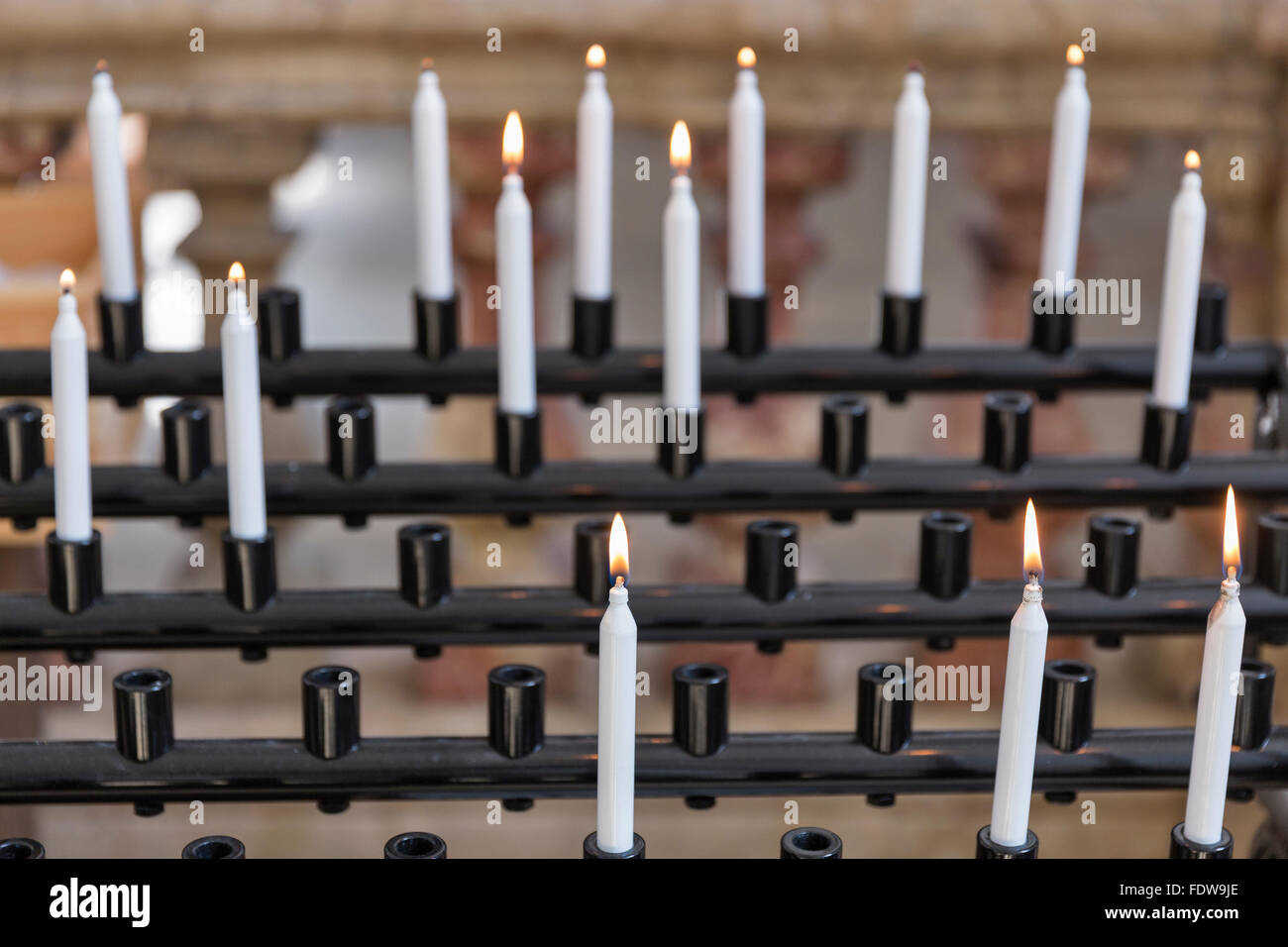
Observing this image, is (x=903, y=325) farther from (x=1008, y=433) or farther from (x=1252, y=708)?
(x=1252, y=708)

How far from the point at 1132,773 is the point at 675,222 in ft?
1.44

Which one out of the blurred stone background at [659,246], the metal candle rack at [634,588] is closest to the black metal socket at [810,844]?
the metal candle rack at [634,588]

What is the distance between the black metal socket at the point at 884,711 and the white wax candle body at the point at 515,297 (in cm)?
28

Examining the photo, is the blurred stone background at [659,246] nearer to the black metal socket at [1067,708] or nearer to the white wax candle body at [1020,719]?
the black metal socket at [1067,708]

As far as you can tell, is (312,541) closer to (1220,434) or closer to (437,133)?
(1220,434)

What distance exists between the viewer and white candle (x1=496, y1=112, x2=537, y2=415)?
989 millimetres

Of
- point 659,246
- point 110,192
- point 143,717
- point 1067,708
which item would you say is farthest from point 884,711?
point 659,246

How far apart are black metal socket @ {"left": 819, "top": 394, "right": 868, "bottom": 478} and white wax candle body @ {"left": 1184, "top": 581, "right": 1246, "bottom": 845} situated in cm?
29

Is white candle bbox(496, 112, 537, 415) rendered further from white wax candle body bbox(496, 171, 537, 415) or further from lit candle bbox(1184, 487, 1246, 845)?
lit candle bbox(1184, 487, 1246, 845)

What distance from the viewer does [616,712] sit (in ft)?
2.62

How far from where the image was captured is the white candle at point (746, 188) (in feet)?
3.44

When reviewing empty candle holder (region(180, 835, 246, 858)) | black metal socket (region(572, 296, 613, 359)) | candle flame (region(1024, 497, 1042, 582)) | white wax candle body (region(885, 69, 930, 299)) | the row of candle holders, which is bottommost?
empty candle holder (region(180, 835, 246, 858))

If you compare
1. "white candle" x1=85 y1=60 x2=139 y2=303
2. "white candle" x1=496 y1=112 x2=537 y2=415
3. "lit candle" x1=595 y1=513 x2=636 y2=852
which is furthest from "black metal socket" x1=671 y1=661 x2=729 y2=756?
"white candle" x1=85 y1=60 x2=139 y2=303
